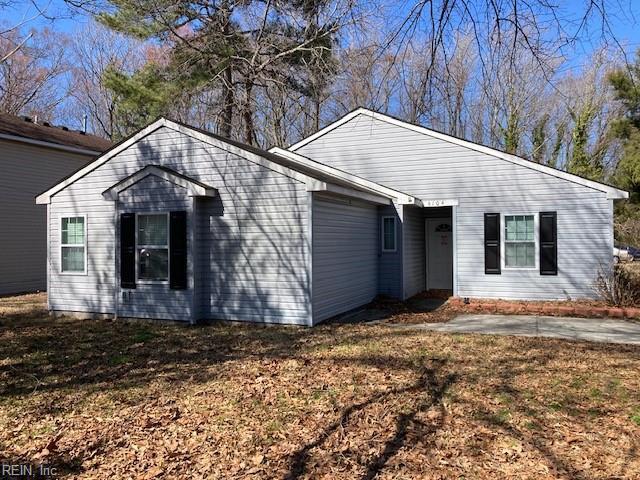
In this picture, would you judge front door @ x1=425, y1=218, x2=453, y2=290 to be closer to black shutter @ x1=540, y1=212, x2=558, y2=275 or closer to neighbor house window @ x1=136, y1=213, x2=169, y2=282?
black shutter @ x1=540, y1=212, x2=558, y2=275

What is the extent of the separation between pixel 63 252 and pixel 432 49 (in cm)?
891

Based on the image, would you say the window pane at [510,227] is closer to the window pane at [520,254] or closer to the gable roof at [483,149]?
the window pane at [520,254]

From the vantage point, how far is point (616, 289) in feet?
35.0

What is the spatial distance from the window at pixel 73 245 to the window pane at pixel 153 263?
5.11 feet

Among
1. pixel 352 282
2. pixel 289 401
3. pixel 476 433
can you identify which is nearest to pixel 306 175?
pixel 352 282

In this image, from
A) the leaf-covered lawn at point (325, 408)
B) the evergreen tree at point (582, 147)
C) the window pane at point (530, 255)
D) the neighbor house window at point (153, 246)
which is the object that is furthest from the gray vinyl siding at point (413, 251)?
the evergreen tree at point (582, 147)

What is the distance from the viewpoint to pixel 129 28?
1609cm

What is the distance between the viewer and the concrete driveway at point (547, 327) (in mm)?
8133

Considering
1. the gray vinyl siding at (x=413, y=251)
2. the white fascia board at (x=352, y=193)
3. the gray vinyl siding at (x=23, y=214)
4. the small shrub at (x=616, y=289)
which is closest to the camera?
the white fascia board at (x=352, y=193)

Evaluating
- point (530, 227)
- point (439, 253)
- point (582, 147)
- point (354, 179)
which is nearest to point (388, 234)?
point (354, 179)

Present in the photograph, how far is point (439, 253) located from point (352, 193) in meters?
5.46

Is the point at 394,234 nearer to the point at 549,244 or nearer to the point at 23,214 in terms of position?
the point at 549,244

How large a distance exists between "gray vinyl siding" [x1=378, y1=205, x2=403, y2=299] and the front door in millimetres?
2265

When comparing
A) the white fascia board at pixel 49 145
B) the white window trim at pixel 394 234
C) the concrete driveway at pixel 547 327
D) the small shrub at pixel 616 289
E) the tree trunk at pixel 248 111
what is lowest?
the concrete driveway at pixel 547 327
